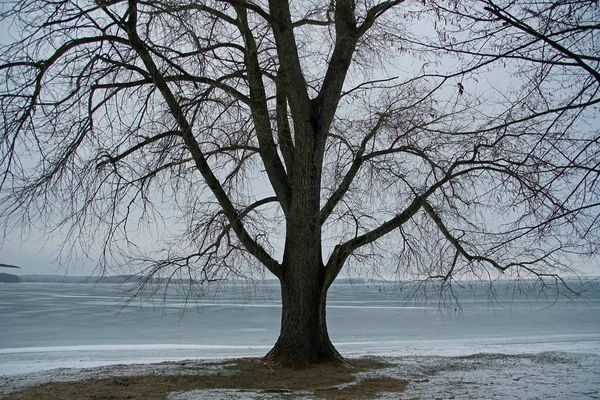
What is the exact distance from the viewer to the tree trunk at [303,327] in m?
9.41

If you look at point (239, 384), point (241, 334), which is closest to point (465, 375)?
point (239, 384)

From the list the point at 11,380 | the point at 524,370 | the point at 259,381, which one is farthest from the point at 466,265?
the point at 11,380

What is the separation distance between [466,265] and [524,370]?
5.78ft

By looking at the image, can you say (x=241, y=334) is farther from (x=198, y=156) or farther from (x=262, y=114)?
(x=262, y=114)

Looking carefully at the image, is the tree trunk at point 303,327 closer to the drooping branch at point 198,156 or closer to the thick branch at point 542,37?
the drooping branch at point 198,156

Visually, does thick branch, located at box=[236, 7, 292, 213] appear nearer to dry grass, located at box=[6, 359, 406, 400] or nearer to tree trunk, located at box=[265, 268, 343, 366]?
tree trunk, located at box=[265, 268, 343, 366]

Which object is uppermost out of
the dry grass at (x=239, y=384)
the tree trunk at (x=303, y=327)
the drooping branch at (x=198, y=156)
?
the drooping branch at (x=198, y=156)

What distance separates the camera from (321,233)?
32.6ft

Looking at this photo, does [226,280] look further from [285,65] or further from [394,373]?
[285,65]

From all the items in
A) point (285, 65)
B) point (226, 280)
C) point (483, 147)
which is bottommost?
point (226, 280)

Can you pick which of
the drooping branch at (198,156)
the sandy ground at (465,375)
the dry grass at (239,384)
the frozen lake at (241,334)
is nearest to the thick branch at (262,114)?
the drooping branch at (198,156)

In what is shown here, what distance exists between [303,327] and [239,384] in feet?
6.16

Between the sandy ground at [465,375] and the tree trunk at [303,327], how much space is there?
1019mm

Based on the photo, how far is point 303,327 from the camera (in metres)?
9.52
